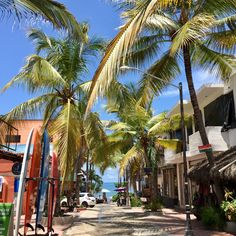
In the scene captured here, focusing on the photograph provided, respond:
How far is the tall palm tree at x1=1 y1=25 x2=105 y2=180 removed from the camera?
59.2ft

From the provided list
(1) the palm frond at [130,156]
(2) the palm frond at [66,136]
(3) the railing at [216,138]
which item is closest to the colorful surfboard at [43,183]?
(2) the palm frond at [66,136]

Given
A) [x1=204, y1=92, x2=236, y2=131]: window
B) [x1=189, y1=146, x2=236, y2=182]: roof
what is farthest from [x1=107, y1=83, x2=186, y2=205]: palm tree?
[x1=189, y1=146, x2=236, y2=182]: roof

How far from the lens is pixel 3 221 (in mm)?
9703

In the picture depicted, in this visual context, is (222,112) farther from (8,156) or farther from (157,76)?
(8,156)

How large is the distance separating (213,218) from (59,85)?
31.3 feet

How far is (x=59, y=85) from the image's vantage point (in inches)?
760

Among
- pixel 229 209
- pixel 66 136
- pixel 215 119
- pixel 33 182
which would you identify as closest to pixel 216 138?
pixel 215 119

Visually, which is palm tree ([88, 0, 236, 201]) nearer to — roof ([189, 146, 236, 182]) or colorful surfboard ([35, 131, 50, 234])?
roof ([189, 146, 236, 182])

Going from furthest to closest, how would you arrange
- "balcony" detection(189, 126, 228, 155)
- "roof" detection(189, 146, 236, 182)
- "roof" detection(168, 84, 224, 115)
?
"roof" detection(168, 84, 224, 115) → "balcony" detection(189, 126, 228, 155) → "roof" detection(189, 146, 236, 182)

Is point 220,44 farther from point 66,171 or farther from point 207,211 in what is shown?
point 66,171

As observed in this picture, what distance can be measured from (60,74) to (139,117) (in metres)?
8.80

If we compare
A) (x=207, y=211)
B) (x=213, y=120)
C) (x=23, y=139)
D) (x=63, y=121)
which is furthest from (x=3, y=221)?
(x=23, y=139)

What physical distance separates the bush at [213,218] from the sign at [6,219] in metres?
9.22

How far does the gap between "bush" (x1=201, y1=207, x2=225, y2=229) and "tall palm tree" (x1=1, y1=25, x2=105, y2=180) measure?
21.1 ft
